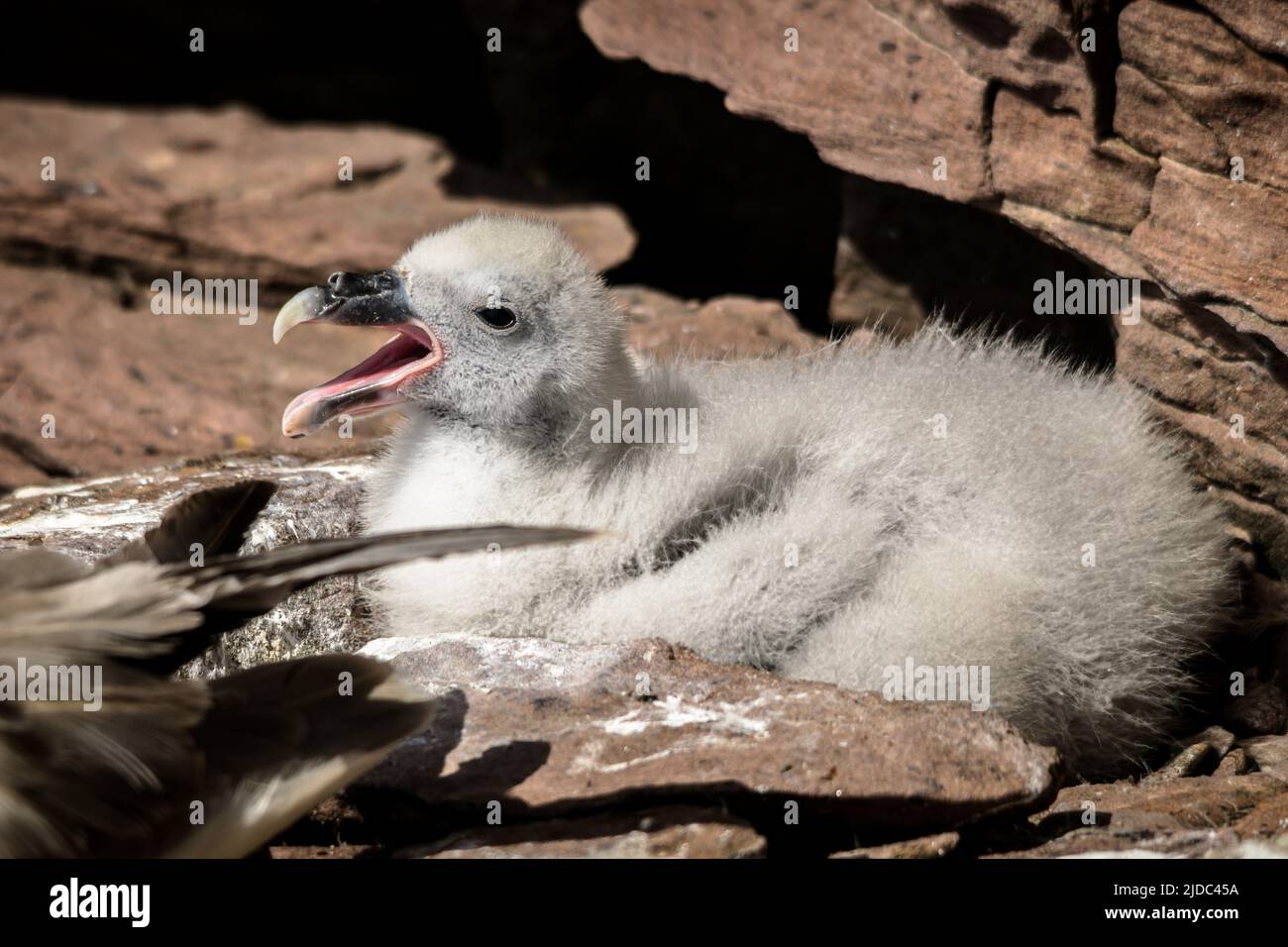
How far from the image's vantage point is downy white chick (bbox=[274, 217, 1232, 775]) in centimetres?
340

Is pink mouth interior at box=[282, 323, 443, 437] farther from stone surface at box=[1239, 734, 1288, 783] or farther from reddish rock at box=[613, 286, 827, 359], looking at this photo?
stone surface at box=[1239, 734, 1288, 783]

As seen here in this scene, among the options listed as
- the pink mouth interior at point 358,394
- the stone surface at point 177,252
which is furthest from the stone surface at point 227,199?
the pink mouth interior at point 358,394

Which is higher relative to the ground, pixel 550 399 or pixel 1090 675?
pixel 550 399

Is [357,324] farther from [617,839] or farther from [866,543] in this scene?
[617,839]

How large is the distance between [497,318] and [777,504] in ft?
2.65

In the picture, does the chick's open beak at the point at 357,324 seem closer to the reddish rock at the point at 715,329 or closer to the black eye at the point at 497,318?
the black eye at the point at 497,318

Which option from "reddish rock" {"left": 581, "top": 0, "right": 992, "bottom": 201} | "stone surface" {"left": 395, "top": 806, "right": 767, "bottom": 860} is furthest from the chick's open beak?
"reddish rock" {"left": 581, "top": 0, "right": 992, "bottom": 201}

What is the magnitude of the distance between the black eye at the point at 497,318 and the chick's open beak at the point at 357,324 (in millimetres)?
131

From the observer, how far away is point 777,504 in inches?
141

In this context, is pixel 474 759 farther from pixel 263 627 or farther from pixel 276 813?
pixel 263 627

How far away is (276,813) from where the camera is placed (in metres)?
2.62

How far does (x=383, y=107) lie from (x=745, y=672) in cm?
615

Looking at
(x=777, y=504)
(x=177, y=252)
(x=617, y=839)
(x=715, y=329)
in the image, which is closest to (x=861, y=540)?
(x=777, y=504)

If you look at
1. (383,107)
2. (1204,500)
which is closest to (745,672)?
(1204,500)
